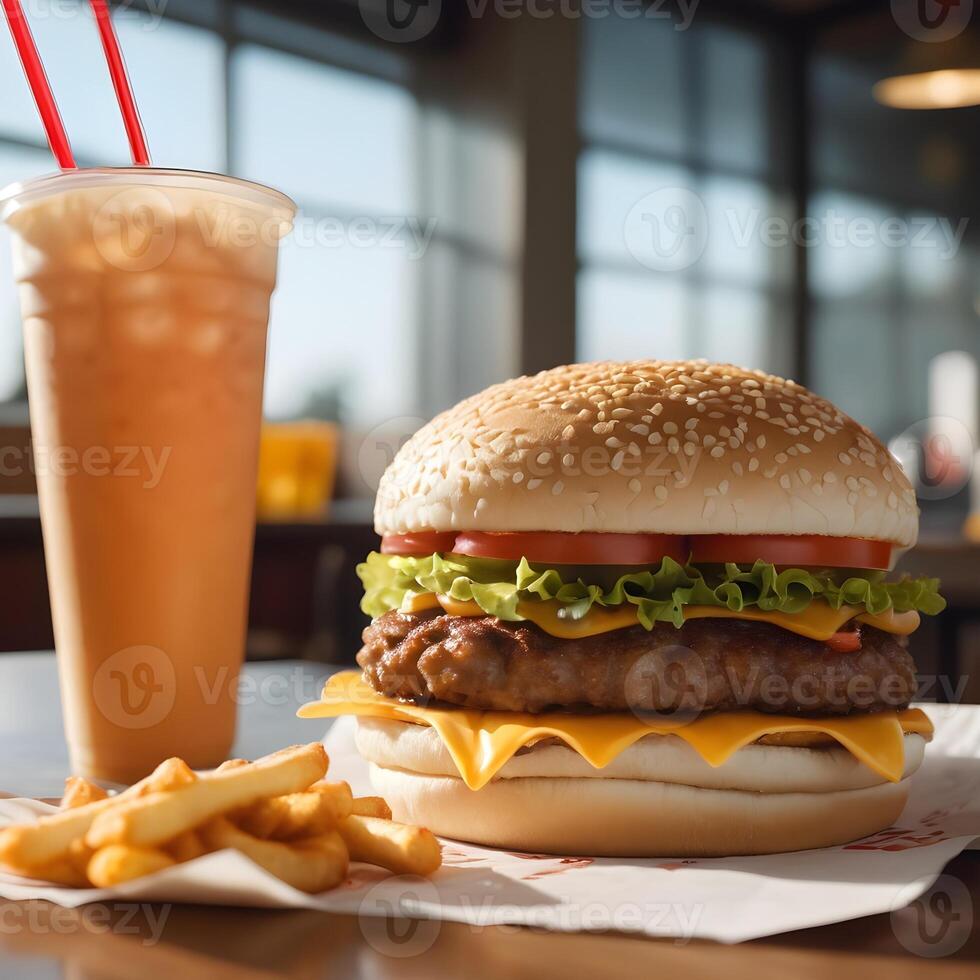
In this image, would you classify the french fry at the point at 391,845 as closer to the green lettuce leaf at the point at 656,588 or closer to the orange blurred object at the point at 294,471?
the green lettuce leaf at the point at 656,588

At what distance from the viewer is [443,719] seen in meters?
1.76

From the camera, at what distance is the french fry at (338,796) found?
1456mm

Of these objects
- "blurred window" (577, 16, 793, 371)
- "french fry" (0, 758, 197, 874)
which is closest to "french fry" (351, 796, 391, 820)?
"french fry" (0, 758, 197, 874)

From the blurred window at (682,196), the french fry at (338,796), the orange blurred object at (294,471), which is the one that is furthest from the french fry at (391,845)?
the blurred window at (682,196)

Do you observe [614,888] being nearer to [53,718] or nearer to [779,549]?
[779,549]

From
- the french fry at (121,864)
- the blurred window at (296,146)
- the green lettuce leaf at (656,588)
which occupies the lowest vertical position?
the french fry at (121,864)

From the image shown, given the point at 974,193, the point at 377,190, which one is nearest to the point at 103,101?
the point at 377,190

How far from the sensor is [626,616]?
68.7 inches

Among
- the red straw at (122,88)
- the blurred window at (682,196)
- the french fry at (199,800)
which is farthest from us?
the blurred window at (682,196)

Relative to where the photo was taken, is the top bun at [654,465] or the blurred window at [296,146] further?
the blurred window at [296,146]

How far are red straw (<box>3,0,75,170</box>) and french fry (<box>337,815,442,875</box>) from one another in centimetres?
124

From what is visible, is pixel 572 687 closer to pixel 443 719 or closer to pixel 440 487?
pixel 443 719

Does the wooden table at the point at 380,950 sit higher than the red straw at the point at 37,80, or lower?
lower

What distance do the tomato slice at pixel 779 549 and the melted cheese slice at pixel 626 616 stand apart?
0.25 ft
